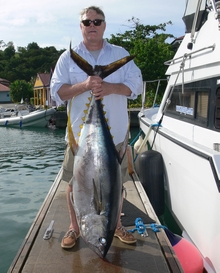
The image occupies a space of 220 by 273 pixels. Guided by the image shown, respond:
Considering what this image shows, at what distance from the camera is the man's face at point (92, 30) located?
248 centimetres

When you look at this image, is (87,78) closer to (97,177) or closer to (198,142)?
(97,177)

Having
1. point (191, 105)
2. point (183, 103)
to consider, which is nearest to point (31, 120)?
point (183, 103)

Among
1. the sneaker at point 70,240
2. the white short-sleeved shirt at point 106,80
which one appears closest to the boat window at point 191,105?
the white short-sleeved shirt at point 106,80

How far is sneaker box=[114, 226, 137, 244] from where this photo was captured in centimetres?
294

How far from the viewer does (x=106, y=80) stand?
2615 mm

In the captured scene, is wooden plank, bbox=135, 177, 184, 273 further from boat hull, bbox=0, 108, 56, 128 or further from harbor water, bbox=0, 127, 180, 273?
boat hull, bbox=0, 108, 56, 128

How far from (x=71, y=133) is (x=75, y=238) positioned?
994 millimetres

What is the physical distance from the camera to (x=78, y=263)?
8.73 ft

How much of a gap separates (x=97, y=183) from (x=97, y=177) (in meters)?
0.04

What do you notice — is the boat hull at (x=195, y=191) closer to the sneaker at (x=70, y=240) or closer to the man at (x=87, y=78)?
the man at (x=87, y=78)

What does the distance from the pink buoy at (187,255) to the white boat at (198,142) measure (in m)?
0.06

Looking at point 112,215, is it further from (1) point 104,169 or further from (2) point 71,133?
(2) point 71,133

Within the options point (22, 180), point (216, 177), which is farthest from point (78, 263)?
point (22, 180)

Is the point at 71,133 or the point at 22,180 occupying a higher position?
the point at 71,133
